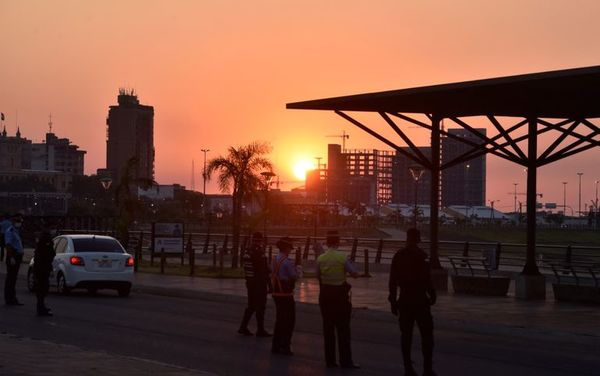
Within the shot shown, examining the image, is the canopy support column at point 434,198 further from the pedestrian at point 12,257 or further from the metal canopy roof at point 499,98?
the pedestrian at point 12,257

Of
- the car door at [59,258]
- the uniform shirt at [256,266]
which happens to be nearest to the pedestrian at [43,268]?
the uniform shirt at [256,266]

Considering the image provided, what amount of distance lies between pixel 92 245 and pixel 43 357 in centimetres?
1561

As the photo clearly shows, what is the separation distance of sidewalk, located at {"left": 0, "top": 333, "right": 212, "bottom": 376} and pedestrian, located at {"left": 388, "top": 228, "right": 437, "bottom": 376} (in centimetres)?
262

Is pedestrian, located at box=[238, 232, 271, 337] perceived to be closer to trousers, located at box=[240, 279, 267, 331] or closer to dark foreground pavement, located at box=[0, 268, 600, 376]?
trousers, located at box=[240, 279, 267, 331]

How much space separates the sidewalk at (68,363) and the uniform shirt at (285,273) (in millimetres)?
3027

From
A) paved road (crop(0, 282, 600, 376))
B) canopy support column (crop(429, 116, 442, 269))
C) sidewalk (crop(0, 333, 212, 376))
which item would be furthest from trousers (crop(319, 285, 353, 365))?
canopy support column (crop(429, 116, 442, 269))

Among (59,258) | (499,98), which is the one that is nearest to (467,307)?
(499,98)

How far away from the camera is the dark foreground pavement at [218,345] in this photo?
15.5 m

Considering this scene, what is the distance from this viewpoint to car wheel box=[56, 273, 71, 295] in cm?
3067

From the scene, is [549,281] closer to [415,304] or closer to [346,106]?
[346,106]

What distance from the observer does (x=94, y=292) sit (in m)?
32.8

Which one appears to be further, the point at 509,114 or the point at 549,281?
the point at 549,281

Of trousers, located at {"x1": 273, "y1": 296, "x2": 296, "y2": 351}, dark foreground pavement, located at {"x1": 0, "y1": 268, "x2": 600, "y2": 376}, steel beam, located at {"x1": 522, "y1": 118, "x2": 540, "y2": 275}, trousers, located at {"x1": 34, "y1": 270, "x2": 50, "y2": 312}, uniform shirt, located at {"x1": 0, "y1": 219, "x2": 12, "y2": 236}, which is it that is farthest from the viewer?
steel beam, located at {"x1": 522, "y1": 118, "x2": 540, "y2": 275}

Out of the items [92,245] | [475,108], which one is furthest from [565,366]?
[92,245]
